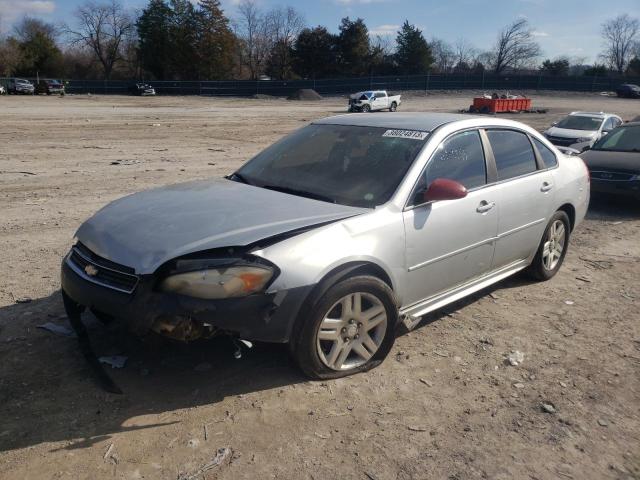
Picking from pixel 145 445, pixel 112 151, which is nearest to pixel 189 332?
pixel 145 445

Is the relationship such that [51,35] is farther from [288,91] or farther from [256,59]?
[288,91]

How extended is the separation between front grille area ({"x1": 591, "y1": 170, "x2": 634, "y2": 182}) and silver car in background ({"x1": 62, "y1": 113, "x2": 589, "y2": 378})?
4.71m

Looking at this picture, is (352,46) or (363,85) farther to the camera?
(352,46)

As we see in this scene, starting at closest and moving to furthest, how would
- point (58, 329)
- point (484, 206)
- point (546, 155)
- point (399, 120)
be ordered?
point (58, 329), point (484, 206), point (399, 120), point (546, 155)

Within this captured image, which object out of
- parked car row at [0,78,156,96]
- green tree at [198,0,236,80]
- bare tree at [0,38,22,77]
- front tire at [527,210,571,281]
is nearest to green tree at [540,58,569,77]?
green tree at [198,0,236,80]

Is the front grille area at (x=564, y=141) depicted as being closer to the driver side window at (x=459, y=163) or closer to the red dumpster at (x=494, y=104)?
the driver side window at (x=459, y=163)

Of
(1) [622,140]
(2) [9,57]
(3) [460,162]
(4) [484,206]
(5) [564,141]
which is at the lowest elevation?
(5) [564,141]

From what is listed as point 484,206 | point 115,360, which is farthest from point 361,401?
point 484,206

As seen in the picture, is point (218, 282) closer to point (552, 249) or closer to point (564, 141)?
point (552, 249)

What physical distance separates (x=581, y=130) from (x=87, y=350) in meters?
16.8

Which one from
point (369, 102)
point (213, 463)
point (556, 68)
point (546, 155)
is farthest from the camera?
point (556, 68)

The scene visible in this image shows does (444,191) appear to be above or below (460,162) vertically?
below

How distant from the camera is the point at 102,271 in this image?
324 centimetres

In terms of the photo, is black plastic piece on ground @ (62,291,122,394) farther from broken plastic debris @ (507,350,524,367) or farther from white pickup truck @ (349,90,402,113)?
white pickup truck @ (349,90,402,113)
